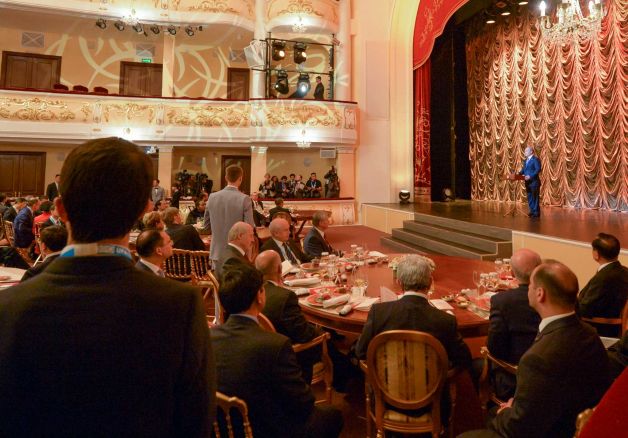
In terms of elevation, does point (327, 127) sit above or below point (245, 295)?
above

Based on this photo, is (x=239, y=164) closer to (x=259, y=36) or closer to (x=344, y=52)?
(x=259, y=36)

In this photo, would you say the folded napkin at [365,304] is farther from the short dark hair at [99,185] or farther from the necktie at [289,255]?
the short dark hair at [99,185]

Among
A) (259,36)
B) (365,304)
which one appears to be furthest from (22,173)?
(365,304)

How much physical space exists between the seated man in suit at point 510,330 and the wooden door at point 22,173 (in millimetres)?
13812

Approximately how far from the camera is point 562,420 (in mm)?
1558

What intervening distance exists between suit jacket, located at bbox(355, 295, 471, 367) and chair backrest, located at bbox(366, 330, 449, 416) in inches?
5.0

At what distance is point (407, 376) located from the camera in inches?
79.7

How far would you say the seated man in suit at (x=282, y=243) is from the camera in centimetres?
418

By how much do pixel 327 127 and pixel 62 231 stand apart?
916cm

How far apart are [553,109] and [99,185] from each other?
12316mm

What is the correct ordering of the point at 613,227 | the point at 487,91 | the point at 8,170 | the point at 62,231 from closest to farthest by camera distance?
the point at 62,231
the point at 613,227
the point at 8,170
the point at 487,91

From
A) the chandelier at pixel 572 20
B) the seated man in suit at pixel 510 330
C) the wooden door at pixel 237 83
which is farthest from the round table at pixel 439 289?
the wooden door at pixel 237 83

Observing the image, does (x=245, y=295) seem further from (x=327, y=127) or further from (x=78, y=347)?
(x=327, y=127)

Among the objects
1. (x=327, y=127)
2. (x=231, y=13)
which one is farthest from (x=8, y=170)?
(x=327, y=127)
